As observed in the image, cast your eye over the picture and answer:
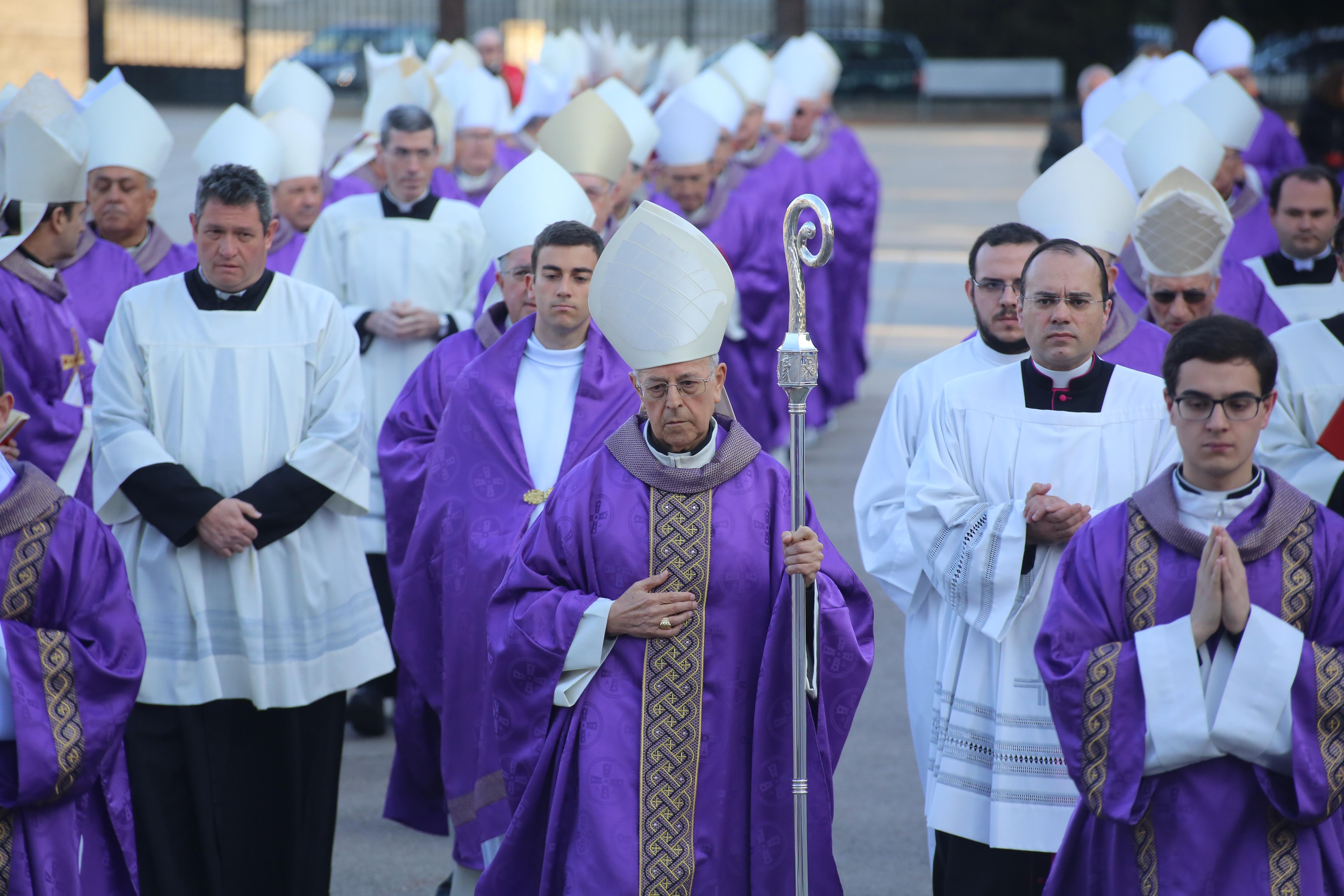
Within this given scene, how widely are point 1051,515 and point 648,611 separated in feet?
3.24

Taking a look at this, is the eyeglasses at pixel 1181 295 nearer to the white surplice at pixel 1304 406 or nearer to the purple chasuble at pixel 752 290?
the white surplice at pixel 1304 406

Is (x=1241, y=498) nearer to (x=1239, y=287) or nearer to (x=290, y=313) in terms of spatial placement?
(x=290, y=313)

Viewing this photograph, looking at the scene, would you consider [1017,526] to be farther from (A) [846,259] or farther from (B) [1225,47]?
(B) [1225,47]

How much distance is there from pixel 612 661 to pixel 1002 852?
1095 millimetres

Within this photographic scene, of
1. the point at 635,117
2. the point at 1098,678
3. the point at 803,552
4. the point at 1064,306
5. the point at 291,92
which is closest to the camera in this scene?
the point at 1098,678

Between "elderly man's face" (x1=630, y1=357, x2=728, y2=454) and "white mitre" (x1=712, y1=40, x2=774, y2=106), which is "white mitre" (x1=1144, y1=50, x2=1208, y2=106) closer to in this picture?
"white mitre" (x1=712, y1=40, x2=774, y2=106)

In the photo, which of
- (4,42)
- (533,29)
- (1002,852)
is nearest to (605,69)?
(4,42)

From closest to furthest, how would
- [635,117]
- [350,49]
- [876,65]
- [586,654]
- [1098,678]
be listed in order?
[1098,678]
[586,654]
[635,117]
[350,49]
[876,65]

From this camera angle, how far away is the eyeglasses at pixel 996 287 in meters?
4.50

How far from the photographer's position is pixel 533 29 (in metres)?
32.3

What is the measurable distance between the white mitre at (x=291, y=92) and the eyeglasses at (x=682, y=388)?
6.31 meters

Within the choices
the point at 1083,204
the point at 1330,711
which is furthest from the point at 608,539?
the point at 1083,204

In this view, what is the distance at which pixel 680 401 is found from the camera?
11.8 ft

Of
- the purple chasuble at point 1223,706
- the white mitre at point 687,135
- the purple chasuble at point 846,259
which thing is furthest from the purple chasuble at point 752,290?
the purple chasuble at point 1223,706
